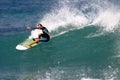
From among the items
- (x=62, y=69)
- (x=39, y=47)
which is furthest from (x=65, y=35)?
(x=62, y=69)

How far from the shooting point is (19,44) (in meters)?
26.3

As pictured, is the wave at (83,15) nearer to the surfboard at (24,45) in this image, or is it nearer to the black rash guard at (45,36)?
the black rash guard at (45,36)

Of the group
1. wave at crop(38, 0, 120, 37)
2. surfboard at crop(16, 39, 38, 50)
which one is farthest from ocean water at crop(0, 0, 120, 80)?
surfboard at crop(16, 39, 38, 50)

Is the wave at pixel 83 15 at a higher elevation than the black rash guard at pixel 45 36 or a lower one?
higher

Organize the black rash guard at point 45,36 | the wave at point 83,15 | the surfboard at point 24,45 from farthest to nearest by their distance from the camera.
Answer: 1. the wave at point 83,15
2. the black rash guard at point 45,36
3. the surfboard at point 24,45

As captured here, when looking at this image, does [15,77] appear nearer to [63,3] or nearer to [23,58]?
[23,58]

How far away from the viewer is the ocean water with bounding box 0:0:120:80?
2309cm

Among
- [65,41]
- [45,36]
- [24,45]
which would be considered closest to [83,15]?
[65,41]

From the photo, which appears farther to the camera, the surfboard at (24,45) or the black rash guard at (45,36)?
the black rash guard at (45,36)

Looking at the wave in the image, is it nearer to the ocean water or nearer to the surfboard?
the ocean water

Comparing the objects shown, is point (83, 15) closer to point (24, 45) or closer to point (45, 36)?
point (45, 36)

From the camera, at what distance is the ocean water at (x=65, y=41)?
75.8 feet

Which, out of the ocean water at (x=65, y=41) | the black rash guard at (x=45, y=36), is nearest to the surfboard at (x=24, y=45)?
the ocean water at (x=65, y=41)

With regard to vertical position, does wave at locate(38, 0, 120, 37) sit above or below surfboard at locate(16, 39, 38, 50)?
above
